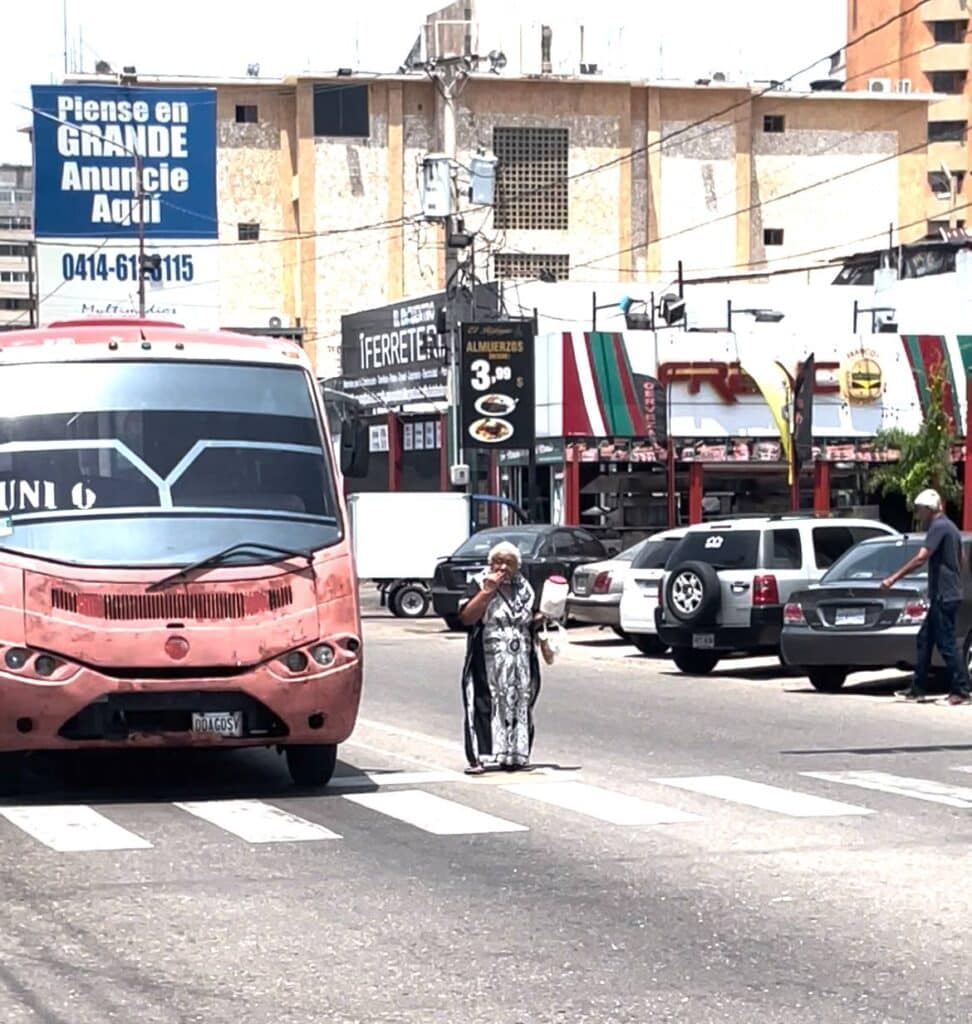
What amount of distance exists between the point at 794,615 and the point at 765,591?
249cm

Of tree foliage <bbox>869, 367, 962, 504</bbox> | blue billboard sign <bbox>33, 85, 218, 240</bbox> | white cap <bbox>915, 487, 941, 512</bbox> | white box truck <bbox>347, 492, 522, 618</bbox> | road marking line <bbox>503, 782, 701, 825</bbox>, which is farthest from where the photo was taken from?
blue billboard sign <bbox>33, 85, 218, 240</bbox>

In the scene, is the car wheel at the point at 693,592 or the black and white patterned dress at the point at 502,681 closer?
the black and white patterned dress at the point at 502,681

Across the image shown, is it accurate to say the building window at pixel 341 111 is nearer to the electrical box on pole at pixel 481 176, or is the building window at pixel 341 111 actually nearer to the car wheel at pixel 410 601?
the electrical box on pole at pixel 481 176

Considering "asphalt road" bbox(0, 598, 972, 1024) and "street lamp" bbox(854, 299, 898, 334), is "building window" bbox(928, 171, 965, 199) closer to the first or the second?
"street lamp" bbox(854, 299, 898, 334)

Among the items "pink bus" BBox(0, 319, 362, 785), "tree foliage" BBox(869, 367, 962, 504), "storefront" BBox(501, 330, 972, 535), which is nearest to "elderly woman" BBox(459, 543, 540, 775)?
"pink bus" BBox(0, 319, 362, 785)

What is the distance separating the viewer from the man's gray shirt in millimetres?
20406

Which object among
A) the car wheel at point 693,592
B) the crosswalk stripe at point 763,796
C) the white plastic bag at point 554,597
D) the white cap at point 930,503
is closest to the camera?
the crosswalk stripe at point 763,796

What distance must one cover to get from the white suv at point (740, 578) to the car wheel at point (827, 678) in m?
2.09

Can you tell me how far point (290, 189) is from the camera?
9225cm

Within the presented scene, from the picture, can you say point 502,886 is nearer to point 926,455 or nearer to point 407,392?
point 926,455

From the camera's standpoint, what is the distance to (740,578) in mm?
25578

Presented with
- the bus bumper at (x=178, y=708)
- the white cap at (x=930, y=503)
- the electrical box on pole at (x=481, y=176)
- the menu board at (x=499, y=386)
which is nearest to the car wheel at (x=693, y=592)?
the white cap at (x=930, y=503)

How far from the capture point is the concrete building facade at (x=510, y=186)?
90375 millimetres

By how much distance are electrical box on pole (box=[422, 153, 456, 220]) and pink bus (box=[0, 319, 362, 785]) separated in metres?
39.9
